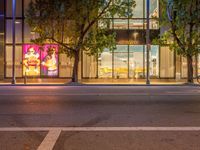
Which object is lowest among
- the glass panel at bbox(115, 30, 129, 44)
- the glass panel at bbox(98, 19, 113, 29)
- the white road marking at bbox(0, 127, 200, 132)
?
the white road marking at bbox(0, 127, 200, 132)

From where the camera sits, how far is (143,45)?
37.6 metres

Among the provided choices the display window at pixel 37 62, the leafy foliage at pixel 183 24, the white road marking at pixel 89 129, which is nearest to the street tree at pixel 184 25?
the leafy foliage at pixel 183 24

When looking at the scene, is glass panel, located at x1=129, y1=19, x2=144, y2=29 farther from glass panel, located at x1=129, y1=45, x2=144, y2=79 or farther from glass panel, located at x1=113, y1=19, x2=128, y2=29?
glass panel, located at x1=129, y1=45, x2=144, y2=79

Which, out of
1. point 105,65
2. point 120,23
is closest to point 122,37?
point 120,23

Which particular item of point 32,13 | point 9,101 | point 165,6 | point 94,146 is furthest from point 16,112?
point 165,6

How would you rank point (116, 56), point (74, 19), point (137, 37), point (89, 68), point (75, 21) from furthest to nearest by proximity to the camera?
point (116, 56)
point (89, 68)
point (137, 37)
point (75, 21)
point (74, 19)

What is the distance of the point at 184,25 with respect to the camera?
105 feet

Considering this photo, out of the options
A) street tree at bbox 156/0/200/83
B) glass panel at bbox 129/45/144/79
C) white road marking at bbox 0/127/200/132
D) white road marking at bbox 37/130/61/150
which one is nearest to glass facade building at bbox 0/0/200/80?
glass panel at bbox 129/45/144/79

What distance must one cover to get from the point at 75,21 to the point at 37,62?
6705 millimetres

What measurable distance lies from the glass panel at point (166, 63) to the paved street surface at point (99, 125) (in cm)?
2182

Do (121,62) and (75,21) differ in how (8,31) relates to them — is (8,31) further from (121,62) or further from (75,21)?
(121,62)

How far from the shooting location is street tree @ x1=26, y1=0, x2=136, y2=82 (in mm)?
31578

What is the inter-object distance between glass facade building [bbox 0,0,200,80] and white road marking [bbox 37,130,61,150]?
1096 inches

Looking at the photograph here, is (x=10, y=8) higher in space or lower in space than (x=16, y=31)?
higher
